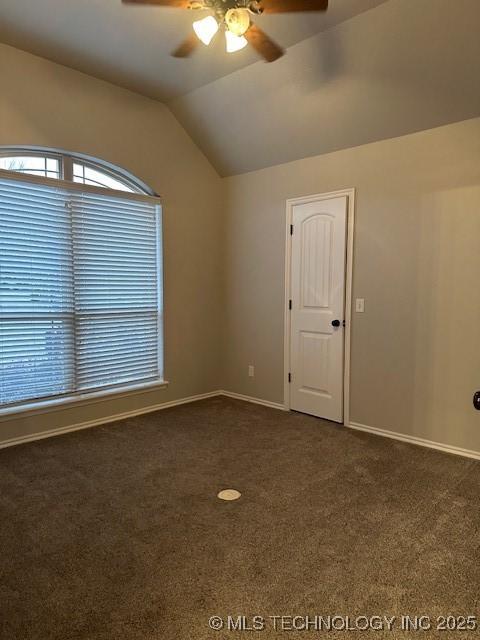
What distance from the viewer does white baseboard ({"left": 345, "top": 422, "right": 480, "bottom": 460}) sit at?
325cm

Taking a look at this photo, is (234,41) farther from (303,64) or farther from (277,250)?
(277,250)

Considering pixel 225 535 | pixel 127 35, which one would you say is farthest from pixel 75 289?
pixel 225 535

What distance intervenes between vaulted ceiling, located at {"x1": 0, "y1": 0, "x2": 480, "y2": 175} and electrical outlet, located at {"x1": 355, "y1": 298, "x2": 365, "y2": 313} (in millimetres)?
1386

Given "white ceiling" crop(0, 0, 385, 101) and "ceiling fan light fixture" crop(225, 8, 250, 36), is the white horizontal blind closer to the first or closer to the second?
"white ceiling" crop(0, 0, 385, 101)

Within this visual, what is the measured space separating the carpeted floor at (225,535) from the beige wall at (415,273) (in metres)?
0.39

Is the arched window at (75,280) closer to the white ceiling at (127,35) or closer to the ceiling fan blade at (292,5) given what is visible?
the white ceiling at (127,35)

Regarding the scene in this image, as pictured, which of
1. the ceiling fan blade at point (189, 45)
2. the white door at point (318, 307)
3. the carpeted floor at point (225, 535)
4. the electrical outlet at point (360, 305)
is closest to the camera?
the carpeted floor at point (225, 535)

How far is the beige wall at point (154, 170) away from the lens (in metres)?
3.36

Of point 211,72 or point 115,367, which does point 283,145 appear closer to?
point 211,72

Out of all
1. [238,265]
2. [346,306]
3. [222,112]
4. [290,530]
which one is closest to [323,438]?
[346,306]

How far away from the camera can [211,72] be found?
3.60 meters

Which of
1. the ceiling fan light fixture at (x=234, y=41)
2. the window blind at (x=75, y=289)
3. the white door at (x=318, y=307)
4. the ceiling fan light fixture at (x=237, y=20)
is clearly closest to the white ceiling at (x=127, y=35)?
the ceiling fan light fixture at (x=234, y=41)

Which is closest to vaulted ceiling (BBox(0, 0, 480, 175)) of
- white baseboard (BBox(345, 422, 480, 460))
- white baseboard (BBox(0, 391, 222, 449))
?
white baseboard (BBox(345, 422, 480, 460))

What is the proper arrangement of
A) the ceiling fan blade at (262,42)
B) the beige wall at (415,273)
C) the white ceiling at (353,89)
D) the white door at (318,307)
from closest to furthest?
the ceiling fan blade at (262,42) < the white ceiling at (353,89) < the beige wall at (415,273) < the white door at (318,307)
